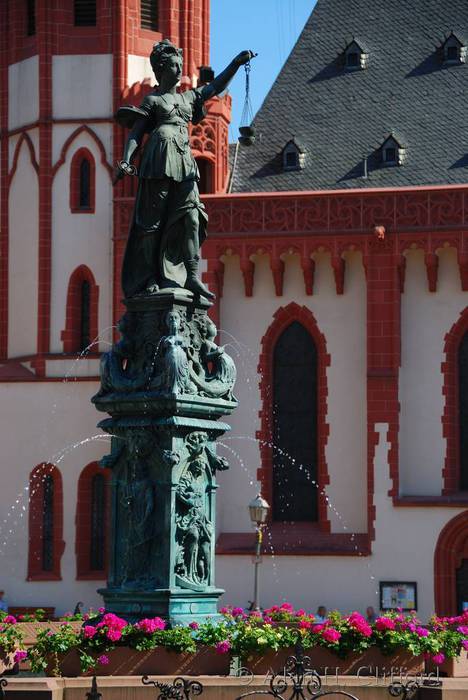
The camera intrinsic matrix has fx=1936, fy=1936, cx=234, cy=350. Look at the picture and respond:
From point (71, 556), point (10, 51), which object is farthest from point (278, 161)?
point (71, 556)

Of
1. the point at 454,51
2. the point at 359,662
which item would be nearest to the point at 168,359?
the point at 359,662

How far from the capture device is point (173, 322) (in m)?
19.9

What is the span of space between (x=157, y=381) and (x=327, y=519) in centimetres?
2859

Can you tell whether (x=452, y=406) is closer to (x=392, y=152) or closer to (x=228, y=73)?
(x=392, y=152)

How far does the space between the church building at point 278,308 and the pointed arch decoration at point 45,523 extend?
0.05 meters

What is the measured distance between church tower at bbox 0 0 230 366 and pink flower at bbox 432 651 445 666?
30679 millimetres

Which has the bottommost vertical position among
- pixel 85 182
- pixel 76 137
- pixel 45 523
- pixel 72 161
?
pixel 45 523

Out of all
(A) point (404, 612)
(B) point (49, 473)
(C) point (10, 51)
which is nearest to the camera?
(A) point (404, 612)

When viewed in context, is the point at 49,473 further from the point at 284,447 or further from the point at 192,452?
the point at 192,452

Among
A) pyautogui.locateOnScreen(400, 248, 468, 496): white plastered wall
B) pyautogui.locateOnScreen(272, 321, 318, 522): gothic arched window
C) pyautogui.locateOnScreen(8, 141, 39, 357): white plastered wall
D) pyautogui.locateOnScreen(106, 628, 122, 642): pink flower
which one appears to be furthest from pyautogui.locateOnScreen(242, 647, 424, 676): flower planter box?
pyautogui.locateOnScreen(8, 141, 39, 357): white plastered wall

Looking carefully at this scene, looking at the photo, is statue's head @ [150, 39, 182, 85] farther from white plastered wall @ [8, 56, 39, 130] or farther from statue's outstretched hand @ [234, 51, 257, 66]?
white plastered wall @ [8, 56, 39, 130]

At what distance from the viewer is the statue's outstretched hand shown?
20547 mm

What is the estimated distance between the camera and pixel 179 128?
812 inches

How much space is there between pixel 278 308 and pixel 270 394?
2.19m
